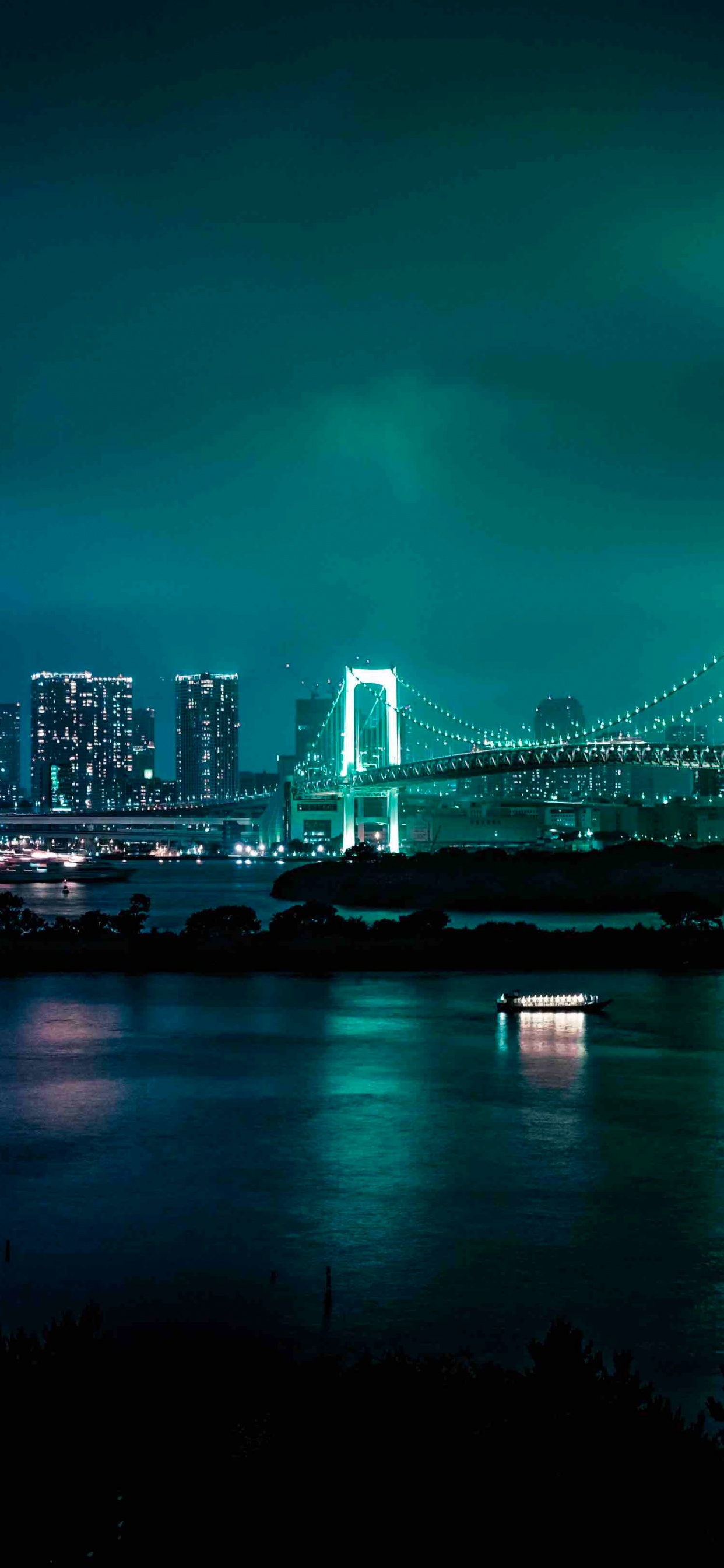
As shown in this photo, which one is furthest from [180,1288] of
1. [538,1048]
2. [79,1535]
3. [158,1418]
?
[538,1048]

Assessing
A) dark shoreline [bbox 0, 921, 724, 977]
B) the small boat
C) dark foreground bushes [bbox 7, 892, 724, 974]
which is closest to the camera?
the small boat

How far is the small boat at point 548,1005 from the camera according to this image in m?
18.0

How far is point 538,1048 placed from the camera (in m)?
15.2

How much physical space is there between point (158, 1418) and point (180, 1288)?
6.02 feet

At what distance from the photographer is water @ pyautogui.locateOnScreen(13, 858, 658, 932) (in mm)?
33844

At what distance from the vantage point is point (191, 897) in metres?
40.6

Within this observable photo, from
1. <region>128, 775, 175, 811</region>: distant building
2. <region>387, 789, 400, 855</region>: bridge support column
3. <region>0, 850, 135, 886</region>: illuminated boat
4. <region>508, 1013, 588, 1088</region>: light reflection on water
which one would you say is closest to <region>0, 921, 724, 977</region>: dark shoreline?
<region>508, 1013, 588, 1088</region>: light reflection on water

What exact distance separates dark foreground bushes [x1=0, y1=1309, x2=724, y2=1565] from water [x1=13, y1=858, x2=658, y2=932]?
945 inches

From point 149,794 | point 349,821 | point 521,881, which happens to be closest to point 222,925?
point 521,881

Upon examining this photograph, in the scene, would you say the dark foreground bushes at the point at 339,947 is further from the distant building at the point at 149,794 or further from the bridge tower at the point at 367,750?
the distant building at the point at 149,794

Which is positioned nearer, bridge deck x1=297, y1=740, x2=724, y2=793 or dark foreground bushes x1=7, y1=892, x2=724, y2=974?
dark foreground bushes x1=7, y1=892, x2=724, y2=974

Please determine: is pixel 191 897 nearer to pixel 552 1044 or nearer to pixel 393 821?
pixel 393 821

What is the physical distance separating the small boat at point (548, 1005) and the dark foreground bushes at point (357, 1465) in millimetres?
12667

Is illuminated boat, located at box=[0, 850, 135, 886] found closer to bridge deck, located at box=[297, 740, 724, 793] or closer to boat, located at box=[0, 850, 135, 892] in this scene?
boat, located at box=[0, 850, 135, 892]
